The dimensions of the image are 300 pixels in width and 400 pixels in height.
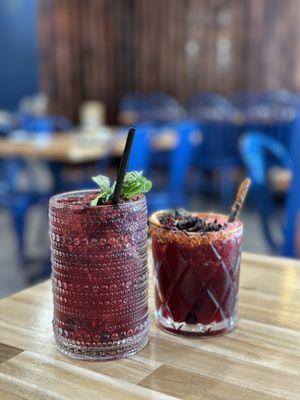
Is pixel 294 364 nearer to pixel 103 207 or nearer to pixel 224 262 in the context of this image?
pixel 224 262

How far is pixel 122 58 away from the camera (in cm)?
915

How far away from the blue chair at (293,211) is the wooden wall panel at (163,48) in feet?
21.3

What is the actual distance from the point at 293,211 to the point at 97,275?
3.79 ft

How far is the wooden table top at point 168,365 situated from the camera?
62 centimetres

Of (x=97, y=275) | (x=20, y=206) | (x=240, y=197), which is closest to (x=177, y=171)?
(x=20, y=206)

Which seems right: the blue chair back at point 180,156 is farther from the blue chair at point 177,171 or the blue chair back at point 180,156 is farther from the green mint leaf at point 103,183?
the green mint leaf at point 103,183

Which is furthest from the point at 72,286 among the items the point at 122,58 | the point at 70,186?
the point at 122,58

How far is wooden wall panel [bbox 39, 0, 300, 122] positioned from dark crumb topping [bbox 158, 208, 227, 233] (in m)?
7.54

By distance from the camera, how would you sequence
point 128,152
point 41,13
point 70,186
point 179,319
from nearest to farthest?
point 128,152
point 179,319
point 70,186
point 41,13

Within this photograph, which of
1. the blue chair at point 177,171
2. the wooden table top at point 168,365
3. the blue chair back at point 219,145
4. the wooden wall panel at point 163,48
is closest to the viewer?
the wooden table top at point 168,365

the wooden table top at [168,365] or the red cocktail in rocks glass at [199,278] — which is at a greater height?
the red cocktail in rocks glass at [199,278]

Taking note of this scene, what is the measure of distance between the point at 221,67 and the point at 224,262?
26.3ft

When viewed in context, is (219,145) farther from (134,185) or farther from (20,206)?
(134,185)

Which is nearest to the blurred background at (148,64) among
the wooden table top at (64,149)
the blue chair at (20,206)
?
the wooden table top at (64,149)
